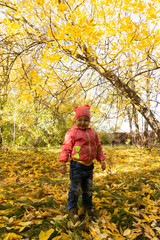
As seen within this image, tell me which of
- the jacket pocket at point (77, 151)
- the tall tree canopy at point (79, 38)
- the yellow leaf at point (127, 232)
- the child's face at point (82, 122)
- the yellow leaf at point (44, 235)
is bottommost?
the yellow leaf at point (127, 232)

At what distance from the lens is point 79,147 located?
182cm

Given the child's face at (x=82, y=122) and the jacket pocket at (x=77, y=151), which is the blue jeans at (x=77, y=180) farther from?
the child's face at (x=82, y=122)

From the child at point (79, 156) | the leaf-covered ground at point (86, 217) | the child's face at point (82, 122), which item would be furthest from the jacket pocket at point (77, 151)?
the leaf-covered ground at point (86, 217)

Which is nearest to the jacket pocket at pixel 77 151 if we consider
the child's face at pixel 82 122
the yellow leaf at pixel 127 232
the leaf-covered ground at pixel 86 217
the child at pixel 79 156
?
the child at pixel 79 156

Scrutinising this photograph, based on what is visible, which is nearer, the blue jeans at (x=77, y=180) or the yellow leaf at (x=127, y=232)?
the yellow leaf at (x=127, y=232)

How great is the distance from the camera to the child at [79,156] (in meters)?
1.81

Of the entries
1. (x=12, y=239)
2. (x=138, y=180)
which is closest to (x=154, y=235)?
(x=12, y=239)

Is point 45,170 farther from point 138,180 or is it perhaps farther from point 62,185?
point 138,180

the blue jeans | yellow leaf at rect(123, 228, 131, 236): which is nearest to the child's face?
the blue jeans

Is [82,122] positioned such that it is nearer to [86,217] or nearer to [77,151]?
[77,151]

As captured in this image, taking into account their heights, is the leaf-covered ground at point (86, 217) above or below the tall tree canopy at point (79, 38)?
below

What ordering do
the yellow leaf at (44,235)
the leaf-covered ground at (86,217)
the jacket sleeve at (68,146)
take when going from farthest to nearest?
the jacket sleeve at (68,146) → the leaf-covered ground at (86,217) → the yellow leaf at (44,235)

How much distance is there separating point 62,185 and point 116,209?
4.02 ft

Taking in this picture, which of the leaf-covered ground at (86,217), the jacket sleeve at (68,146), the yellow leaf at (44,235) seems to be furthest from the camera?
the jacket sleeve at (68,146)
